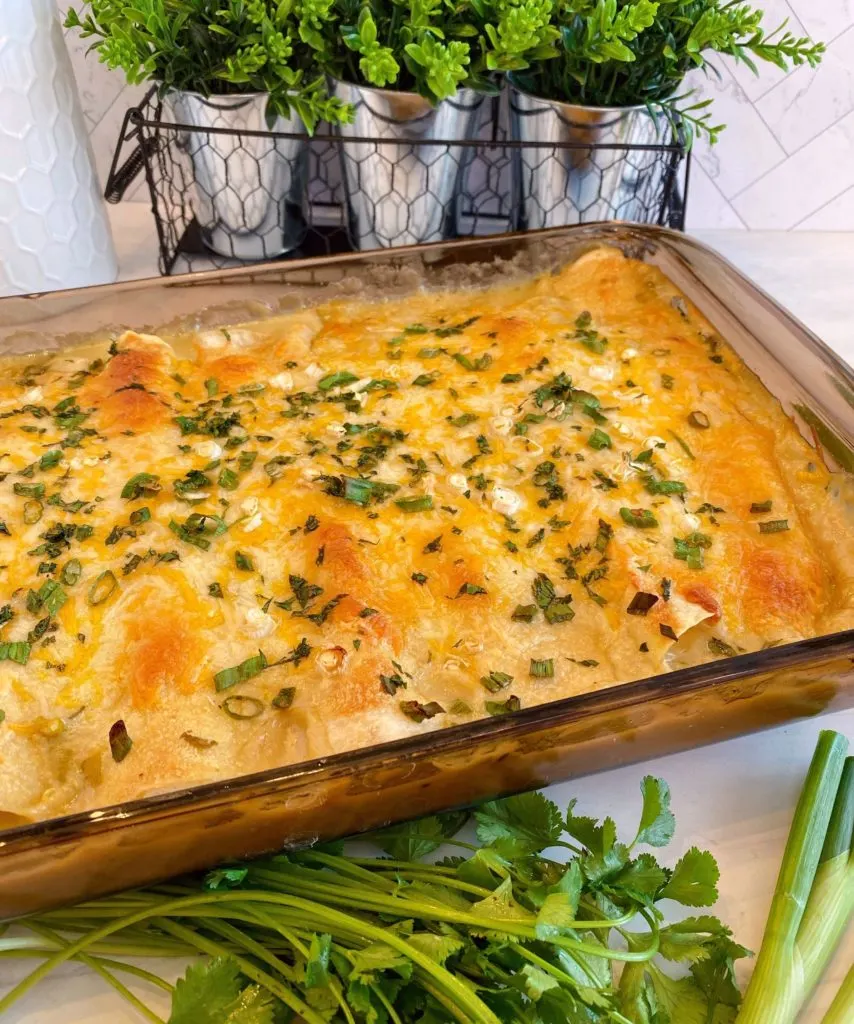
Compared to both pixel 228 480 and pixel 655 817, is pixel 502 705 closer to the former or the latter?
pixel 655 817

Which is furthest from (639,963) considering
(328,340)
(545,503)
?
(328,340)

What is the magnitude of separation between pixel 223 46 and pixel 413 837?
4.41 feet

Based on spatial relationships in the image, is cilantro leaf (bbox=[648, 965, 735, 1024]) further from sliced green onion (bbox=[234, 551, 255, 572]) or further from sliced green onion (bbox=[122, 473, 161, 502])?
sliced green onion (bbox=[122, 473, 161, 502])

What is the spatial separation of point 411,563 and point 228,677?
0.91 feet

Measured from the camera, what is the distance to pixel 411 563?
1163 mm

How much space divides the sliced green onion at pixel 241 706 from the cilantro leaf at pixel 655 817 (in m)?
0.43

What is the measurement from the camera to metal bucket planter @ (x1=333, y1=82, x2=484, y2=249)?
160 centimetres

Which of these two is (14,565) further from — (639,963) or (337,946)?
(639,963)

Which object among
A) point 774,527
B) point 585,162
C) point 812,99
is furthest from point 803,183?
point 774,527

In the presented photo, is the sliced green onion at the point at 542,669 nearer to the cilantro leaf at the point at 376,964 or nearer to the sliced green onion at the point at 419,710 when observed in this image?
the sliced green onion at the point at 419,710

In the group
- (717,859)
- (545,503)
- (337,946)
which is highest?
(545,503)

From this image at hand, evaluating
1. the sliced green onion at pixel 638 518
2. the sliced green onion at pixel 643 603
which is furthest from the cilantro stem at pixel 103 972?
the sliced green onion at pixel 638 518

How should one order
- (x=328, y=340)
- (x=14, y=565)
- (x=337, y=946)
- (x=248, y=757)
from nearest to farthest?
(x=337, y=946), (x=248, y=757), (x=14, y=565), (x=328, y=340)

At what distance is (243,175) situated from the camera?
1.70 metres
